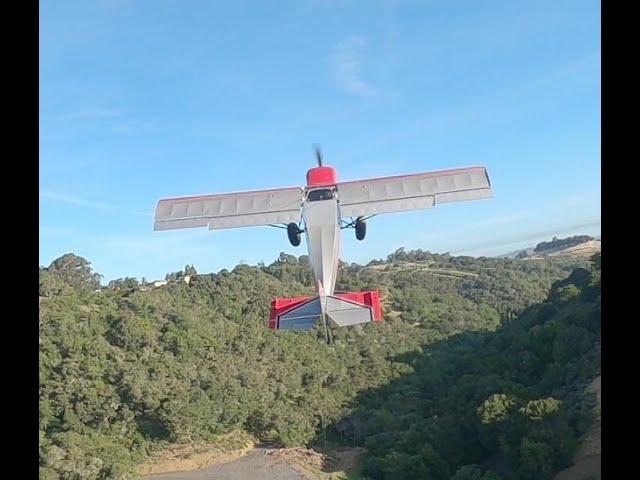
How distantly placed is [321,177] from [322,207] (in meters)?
0.37

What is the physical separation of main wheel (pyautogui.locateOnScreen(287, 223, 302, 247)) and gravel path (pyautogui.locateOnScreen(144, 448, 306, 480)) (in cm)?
439

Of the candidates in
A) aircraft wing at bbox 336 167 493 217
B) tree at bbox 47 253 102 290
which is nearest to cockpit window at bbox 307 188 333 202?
aircraft wing at bbox 336 167 493 217

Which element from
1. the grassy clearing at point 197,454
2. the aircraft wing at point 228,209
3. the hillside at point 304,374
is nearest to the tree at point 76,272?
the hillside at point 304,374

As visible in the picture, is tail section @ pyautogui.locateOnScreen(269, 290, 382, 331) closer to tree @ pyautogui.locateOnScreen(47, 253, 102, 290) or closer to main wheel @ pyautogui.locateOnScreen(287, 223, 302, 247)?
main wheel @ pyautogui.locateOnScreen(287, 223, 302, 247)

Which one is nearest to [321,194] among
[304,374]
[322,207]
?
[322,207]

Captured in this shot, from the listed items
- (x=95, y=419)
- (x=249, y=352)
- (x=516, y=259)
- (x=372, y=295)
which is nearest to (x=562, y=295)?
(x=249, y=352)

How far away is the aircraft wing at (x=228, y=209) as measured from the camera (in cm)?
495

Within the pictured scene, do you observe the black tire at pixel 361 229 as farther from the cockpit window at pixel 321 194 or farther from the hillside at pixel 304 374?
the hillside at pixel 304 374

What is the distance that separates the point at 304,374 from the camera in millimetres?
10766

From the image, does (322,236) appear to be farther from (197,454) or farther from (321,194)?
(197,454)

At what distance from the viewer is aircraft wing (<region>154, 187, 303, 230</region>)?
195 inches

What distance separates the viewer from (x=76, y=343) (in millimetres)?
9609
